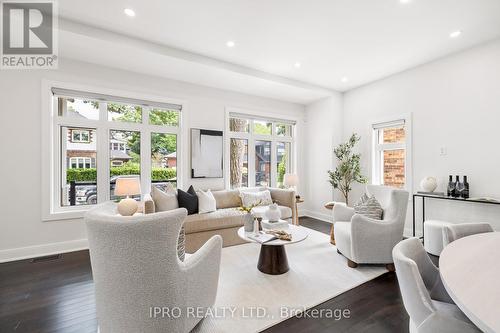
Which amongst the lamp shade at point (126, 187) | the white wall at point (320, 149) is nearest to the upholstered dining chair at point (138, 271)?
the lamp shade at point (126, 187)

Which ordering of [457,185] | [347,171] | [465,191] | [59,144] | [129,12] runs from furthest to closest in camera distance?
1. [347,171]
2. [59,144]
3. [457,185]
4. [465,191]
5. [129,12]

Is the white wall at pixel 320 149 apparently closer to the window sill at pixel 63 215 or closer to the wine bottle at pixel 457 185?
the wine bottle at pixel 457 185

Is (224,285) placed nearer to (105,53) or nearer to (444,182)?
(105,53)

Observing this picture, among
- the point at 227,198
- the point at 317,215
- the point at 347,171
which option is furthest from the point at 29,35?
the point at 317,215

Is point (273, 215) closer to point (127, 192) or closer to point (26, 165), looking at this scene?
point (127, 192)

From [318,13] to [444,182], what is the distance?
317cm

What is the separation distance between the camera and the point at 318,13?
101 inches

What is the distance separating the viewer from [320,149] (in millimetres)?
5328

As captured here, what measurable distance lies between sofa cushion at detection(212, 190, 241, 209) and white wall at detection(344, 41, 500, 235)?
309cm

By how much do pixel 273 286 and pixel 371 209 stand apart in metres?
1.64

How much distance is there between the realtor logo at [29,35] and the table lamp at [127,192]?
1937mm

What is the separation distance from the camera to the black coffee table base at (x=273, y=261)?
258cm

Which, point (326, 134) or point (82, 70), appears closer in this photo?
point (82, 70)

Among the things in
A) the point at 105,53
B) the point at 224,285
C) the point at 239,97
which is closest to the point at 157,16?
the point at 105,53
